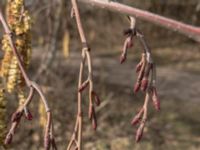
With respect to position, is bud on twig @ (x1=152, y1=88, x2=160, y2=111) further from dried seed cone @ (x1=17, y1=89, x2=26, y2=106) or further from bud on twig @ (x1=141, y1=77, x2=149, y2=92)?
dried seed cone @ (x1=17, y1=89, x2=26, y2=106)

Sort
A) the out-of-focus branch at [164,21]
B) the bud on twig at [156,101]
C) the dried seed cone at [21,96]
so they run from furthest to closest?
1. the dried seed cone at [21,96]
2. the bud on twig at [156,101]
3. the out-of-focus branch at [164,21]

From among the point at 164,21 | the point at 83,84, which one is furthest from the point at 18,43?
the point at 164,21

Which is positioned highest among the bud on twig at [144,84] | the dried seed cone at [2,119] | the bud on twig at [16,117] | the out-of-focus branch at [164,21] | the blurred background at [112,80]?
the out-of-focus branch at [164,21]

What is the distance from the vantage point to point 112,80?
31.3 ft

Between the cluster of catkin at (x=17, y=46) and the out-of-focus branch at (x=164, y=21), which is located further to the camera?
the cluster of catkin at (x=17, y=46)

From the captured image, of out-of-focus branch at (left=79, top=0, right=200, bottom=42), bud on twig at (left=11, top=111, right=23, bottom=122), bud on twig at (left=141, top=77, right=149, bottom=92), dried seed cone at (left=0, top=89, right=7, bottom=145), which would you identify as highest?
out-of-focus branch at (left=79, top=0, right=200, bottom=42)

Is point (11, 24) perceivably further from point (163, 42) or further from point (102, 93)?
point (163, 42)

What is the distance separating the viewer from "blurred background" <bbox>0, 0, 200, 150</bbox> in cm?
→ 628

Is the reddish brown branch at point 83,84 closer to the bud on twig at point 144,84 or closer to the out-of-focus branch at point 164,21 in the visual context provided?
the bud on twig at point 144,84

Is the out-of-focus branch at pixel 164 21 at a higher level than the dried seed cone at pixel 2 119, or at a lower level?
higher

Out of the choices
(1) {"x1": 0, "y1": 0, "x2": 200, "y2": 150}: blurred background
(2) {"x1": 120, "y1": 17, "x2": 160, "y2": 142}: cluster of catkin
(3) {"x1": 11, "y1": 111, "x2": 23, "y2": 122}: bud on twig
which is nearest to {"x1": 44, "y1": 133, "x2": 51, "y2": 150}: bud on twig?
(3) {"x1": 11, "y1": 111, "x2": 23, "y2": 122}: bud on twig

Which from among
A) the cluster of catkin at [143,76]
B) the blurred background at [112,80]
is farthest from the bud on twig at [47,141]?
the blurred background at [112,80]

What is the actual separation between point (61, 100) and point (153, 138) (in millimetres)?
1316

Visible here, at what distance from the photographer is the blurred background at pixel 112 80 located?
6281 millimetres
